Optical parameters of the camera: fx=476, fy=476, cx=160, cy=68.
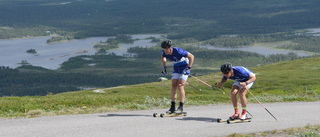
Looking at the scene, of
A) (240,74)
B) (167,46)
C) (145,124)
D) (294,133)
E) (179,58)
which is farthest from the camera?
(179,58)

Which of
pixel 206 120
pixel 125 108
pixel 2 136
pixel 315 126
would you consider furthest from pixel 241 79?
pixel 2 136

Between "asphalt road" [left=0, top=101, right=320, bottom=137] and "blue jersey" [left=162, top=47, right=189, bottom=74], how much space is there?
7.33ft

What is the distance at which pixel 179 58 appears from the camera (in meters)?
20.7

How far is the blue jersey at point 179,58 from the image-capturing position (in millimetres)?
20609

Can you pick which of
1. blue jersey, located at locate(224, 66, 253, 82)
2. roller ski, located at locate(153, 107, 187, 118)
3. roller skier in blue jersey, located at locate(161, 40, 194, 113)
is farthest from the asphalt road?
blue jersey, located at locate(224, 66, 253, 82)

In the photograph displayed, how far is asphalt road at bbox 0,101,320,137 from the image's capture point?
687 inches

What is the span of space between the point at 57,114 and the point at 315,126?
446 inches

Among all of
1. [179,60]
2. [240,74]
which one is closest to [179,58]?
[179,60]

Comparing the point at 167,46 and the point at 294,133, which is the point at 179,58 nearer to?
the point at 167,46

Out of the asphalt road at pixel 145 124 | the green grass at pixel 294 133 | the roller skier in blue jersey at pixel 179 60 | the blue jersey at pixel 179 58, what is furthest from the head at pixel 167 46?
the green grass at pixel 294 133

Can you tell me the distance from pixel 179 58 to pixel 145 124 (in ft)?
11.2

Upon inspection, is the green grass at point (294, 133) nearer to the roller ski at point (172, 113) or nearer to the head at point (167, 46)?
the roller ski at point (172, 113)

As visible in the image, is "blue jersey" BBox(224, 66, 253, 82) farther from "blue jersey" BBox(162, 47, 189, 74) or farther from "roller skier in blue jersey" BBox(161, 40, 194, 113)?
"blue jersey" BBox(162, 47, 189, 74)

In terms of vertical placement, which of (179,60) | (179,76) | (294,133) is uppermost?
(179,60)
